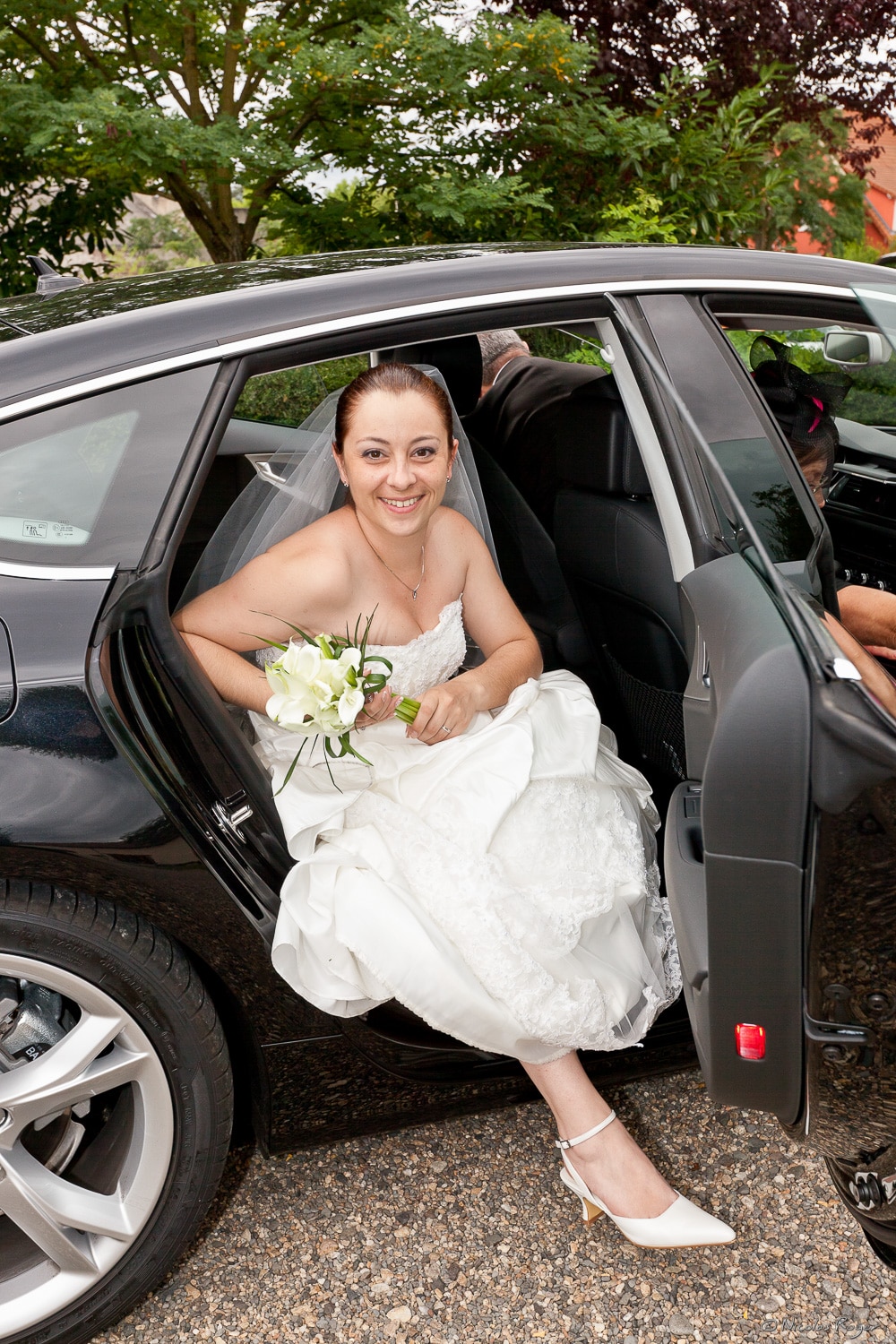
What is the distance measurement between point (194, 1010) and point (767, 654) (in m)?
0.94

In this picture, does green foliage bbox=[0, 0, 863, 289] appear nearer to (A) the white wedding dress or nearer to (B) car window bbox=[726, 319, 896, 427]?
(B) car window bbox=[726, 319, 896, 427]

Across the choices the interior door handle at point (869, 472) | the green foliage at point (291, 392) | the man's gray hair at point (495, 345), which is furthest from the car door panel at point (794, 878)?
the man's gray hair at point (495, 345)

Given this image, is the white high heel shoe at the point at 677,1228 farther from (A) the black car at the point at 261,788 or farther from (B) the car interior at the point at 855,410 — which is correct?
(B) the car interior at the point at 855,410

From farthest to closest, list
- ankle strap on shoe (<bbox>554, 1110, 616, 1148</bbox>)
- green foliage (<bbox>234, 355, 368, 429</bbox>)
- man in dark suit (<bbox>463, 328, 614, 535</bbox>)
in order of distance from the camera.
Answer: green foliage (<bbox>234, 355, 368, 429</bbox>) < man in dark suit (<bbox>463, 328, 614, 535</bbox>) < ankle strap on shoe (<bbox>554, 1110, 616, 1148</bbox>)

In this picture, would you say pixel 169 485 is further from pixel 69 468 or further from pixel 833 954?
pixel 833 954

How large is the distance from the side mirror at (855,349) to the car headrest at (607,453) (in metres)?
0.44

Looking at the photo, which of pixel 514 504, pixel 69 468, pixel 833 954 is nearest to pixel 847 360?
pixel 514 504

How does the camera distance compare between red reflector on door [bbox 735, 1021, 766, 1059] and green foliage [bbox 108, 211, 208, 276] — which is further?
green foliage [bbox 108, 211, 208, 276]

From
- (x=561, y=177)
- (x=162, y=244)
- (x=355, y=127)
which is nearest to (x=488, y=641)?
(x=355, y=127)

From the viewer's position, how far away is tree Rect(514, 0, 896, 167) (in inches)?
252

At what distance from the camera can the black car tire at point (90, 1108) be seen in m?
1.44

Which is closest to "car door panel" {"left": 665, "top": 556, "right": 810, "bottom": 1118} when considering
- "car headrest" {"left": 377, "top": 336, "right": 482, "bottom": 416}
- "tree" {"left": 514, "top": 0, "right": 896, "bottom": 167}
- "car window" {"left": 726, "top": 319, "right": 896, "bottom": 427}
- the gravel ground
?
the gravel ground

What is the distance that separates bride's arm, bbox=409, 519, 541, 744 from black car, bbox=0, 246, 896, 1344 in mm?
424

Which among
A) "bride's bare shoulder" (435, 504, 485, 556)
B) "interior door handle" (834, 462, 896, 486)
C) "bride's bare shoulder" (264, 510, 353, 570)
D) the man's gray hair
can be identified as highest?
the man's gray hair
